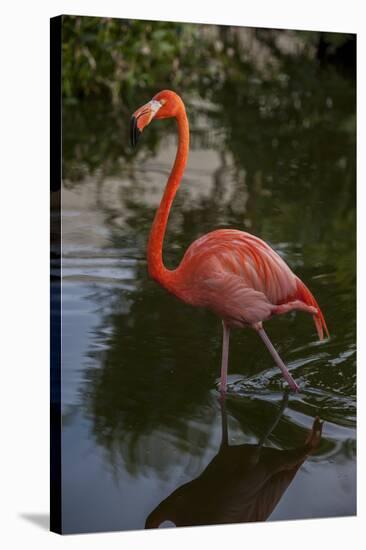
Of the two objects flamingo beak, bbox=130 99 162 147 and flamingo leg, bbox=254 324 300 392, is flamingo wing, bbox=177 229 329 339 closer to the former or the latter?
flamingo leg, bbox=254 324 300 392

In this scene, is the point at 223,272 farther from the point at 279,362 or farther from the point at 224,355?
the point at 279,362

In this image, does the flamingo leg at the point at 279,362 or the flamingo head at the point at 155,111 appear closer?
the flamingo head at the point at 155,111

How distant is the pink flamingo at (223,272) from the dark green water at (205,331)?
0.13 ft

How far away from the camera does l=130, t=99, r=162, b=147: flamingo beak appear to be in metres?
5.02

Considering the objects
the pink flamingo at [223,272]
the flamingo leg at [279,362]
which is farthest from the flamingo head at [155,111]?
the flamingo leg at [279,362]

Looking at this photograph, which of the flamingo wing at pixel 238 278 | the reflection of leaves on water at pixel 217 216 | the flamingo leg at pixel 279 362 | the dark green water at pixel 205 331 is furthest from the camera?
the flamingo leg at pixel 279 362

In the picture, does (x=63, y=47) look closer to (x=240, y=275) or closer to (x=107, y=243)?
(x=107, y=243)

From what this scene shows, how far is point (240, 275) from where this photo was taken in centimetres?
517

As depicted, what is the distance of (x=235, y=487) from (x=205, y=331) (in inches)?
24.1

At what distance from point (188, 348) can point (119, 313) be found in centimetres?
30

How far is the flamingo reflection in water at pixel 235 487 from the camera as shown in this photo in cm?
492

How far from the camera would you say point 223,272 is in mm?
5148

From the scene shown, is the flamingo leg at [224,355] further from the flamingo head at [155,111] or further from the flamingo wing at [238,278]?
the flamingo head at [155,111]

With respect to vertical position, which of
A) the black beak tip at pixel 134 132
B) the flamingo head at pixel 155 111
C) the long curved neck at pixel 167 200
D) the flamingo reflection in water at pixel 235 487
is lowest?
the flamingo reflection in water at pixel 235 487
